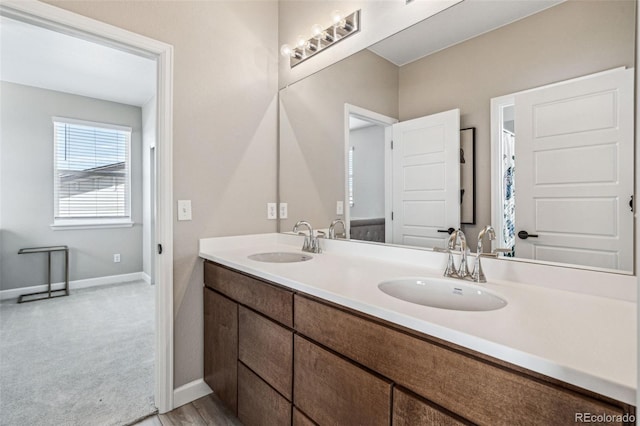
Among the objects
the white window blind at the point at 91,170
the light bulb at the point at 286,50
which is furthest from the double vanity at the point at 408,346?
the white window blind at the point at 91,170

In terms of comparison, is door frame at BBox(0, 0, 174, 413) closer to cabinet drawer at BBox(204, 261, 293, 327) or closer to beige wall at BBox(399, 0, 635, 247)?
cabinet drawer at BBox(204, 261, 293, 327)

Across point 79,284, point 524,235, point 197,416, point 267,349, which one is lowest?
point 197,416

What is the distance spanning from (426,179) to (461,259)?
425mm

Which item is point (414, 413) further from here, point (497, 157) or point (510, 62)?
point (510, 62)

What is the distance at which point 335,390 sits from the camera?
1.01 meters

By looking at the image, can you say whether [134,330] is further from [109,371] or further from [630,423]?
[630,423]

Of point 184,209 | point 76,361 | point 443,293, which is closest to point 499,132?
point 443,293

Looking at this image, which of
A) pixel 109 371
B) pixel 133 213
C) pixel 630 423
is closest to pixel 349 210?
pixel 630 423

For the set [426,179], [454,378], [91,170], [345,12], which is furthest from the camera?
[91,170]

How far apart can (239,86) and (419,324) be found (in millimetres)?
1863

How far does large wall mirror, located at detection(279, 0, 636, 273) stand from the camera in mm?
965

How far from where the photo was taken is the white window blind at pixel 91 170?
13.2ft

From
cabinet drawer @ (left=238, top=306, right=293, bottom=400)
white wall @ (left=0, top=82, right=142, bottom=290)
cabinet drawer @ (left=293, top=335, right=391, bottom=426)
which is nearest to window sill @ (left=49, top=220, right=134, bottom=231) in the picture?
white wall @ (left=0, top=82, right=142, bottom=290)

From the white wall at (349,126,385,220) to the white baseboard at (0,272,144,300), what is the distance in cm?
411
